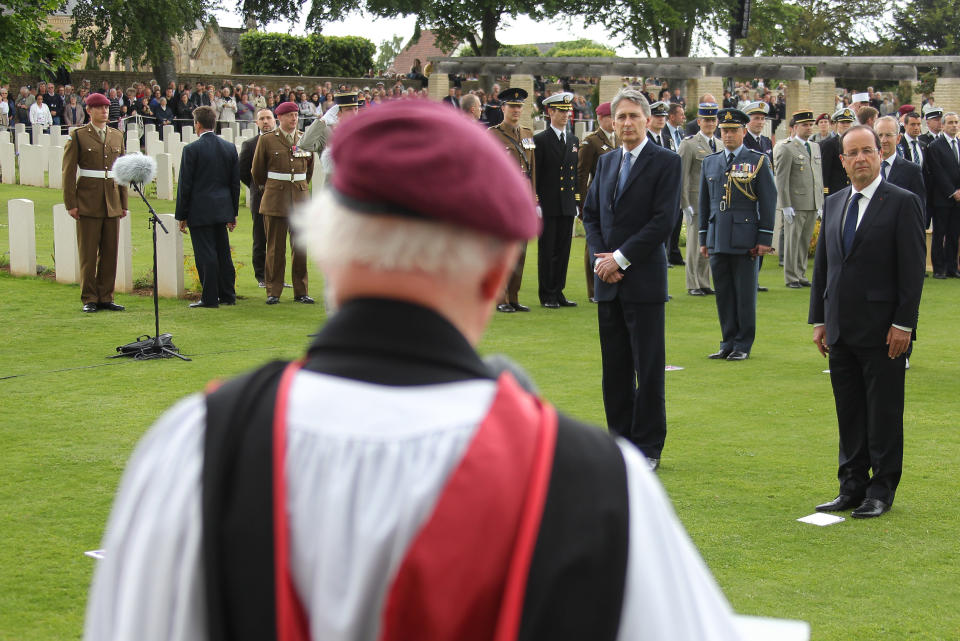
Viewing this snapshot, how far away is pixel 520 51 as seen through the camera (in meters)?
87.6

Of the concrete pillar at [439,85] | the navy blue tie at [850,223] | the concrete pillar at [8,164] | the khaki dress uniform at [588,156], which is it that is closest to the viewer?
the navy blue tie at [850,223]

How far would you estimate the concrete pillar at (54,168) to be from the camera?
23047 millimetres

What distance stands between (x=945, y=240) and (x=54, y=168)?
16788 millimetres

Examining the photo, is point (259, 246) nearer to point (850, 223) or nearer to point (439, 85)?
point (850, 223)

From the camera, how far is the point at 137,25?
39.9 metres

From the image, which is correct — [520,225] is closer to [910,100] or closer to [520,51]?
[910,100]

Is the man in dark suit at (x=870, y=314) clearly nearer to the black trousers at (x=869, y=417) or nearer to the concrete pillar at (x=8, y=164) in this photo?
the black trousers at (x=869, y=417)

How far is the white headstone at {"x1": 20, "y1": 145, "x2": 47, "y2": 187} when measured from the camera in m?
23.0

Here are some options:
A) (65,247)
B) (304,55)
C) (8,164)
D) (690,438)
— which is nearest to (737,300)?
(690,438)

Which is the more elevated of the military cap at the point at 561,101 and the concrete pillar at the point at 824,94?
the concrete pillar at the point at 824,94

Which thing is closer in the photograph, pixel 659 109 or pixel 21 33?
pixel 659 109

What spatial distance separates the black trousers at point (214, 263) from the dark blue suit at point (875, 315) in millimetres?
7722

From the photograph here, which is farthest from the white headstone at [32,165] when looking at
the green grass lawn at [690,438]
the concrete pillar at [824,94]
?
the concrete pillar at [824,94]

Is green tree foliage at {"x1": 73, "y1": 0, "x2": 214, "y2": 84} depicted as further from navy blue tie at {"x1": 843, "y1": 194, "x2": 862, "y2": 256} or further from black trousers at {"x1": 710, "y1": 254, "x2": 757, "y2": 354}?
navy blue tie at {"x1": 843, "y1": 194, "x2": 862, "y2": 256}
